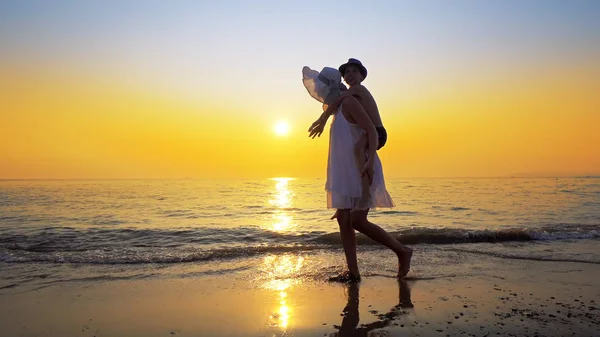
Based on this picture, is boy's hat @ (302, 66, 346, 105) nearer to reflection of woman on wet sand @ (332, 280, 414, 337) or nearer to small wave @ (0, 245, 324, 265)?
reflection of woman on wet sand @ (332, 280, 414, 337)

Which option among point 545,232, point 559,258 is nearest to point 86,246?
point 559,258

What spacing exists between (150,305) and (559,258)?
5412 millimetres

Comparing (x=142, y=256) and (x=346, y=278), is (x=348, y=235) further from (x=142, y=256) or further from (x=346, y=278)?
(x=142, y=256)

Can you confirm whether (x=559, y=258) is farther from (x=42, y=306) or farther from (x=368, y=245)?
(x=42, y=306)

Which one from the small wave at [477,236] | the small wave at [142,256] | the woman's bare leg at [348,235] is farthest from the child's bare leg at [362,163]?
the small wave at [477,236]

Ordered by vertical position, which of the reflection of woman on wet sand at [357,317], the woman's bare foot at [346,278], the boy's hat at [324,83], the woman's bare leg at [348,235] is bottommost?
the woman's bare foot at [346,278]

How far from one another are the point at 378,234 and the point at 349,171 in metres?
0.77

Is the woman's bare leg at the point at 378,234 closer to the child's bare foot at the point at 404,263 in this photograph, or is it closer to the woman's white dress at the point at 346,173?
the child's bare foot at the point at 404,263

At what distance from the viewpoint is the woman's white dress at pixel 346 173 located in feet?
13.5

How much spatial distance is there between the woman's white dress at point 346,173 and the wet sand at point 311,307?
854 mm

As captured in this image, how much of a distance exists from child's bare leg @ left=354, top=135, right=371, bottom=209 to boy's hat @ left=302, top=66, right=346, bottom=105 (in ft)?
2.01

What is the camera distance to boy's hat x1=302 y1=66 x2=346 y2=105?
4.37 meters

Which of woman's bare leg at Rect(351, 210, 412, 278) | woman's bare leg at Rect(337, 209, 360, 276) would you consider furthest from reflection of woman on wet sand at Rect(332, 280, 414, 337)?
woman's bare leg at Rect(351, 210, 412, 278)

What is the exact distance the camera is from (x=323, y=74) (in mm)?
4379
